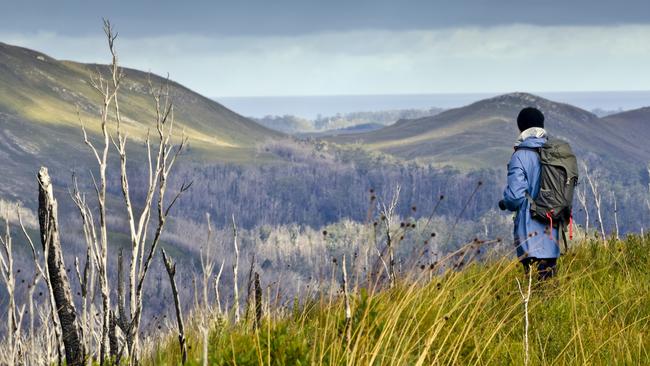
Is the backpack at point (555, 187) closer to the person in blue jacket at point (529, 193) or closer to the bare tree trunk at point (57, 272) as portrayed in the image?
the person in blue jacket at point (529, 193)

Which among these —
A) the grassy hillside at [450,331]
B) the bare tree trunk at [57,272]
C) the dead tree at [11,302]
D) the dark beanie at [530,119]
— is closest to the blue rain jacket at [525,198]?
the dark beanie at [530,119]

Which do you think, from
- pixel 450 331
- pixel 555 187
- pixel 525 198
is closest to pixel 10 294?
pixel 450 331

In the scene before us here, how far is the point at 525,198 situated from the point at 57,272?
5.16 metres

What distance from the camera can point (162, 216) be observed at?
5.40 metres

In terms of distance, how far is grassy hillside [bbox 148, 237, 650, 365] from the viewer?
4.99 m

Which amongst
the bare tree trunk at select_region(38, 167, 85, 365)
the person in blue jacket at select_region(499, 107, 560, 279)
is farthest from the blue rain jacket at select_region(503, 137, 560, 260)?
the bare tree trunk at select_region(38, 167, 85, 365)

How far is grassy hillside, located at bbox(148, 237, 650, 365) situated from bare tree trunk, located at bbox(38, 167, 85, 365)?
1.91 ft

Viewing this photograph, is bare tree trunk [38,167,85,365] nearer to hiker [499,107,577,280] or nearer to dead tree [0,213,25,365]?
dead tree [0,213,25,365]

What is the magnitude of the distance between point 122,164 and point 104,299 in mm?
931

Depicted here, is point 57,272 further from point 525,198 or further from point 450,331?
point 525,198

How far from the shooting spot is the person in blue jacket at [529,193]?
8.70 meters

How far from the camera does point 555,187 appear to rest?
28.6 feet

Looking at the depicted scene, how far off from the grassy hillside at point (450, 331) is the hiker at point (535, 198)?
1.11 feet

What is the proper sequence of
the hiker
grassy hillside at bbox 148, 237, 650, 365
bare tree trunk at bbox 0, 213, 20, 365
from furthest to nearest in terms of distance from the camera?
the hiker < bare tree trunk at bbox 0, 213, 20, 365 < grassy hillside at bbox 148, 237, 650, 365
